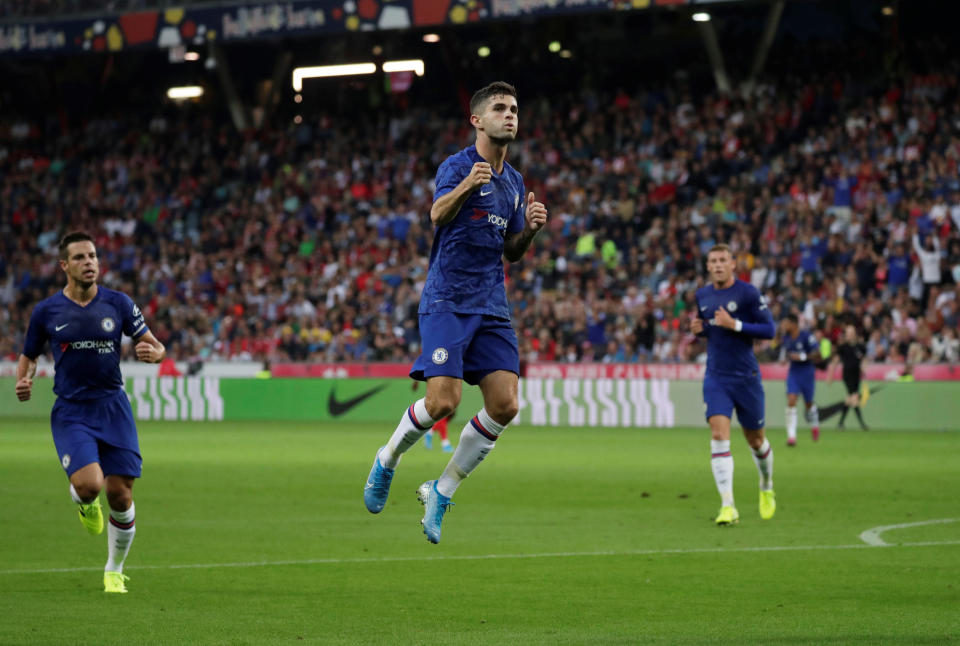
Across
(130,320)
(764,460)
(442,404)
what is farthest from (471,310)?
(764,460)

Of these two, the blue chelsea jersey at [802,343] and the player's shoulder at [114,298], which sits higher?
the player's shoulder at [114,298]

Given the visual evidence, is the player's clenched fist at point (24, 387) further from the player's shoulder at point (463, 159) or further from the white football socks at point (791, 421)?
the white football socks at point (791, 421)

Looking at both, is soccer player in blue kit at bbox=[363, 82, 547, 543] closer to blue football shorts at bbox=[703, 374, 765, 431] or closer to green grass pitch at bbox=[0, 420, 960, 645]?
green grass pitch at bbox=[0, 420, 960, 645]

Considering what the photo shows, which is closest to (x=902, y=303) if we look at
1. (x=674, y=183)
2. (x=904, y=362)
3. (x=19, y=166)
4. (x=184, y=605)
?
(x=904, y=362)

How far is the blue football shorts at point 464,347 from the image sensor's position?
877 cm

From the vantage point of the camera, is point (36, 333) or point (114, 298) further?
point (114, 298)

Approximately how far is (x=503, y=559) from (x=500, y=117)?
16.7 feet

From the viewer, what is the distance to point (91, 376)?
1109 centimetres

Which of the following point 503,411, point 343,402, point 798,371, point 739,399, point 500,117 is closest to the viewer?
point 500,117

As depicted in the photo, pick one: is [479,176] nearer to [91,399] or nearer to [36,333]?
[91,399]

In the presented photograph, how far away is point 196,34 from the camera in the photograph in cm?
4156

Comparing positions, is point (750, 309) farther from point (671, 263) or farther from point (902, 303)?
point (671, 263)

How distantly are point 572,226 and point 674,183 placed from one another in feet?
8.72

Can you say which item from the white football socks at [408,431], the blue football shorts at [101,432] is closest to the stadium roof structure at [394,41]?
the blue football shorts at [101,432]
